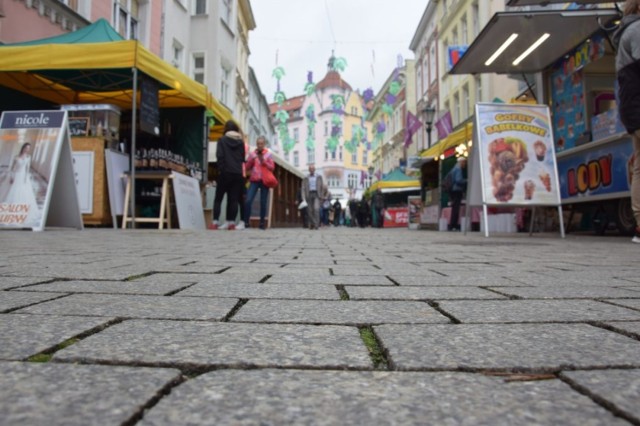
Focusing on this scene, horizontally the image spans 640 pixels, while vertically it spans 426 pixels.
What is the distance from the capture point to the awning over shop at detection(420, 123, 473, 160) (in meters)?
10.8

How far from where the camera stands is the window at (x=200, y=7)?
60.3ft

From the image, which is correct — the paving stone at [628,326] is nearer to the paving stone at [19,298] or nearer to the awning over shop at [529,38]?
the paving stone at [19,298]

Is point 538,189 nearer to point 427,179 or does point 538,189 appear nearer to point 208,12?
point 427,179

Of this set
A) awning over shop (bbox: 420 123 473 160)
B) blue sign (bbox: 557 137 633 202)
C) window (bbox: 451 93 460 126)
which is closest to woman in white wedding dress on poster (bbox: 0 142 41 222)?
A: blue sign (bbox: 557 137 633 202)

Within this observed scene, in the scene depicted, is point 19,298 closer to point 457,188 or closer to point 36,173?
point 36,173

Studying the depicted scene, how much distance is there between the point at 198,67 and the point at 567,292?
1808cm

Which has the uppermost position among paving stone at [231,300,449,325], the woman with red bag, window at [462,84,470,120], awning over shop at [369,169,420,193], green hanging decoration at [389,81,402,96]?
green hanging decoration at [389,81,402,96]

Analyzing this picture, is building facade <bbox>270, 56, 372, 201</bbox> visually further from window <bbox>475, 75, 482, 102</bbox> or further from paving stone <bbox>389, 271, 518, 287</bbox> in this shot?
paving stone <bbox>389, 271, 518, 287</bbox>

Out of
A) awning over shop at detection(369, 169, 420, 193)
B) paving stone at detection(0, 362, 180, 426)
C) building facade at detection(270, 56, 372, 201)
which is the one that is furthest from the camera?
building facade at detection(270, 56, 372, 201)

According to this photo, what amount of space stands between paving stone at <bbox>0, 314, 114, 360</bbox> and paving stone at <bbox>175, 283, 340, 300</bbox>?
0.55m

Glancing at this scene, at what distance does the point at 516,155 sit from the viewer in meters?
7.35

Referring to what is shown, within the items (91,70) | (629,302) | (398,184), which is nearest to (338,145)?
(398,184)

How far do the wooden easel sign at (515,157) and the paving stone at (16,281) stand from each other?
6104 millimetres

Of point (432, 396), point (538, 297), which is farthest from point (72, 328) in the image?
point (538, 297)
